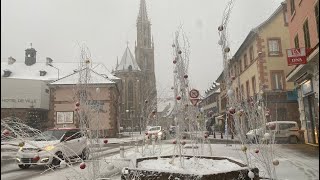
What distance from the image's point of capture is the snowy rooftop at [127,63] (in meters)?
78.2

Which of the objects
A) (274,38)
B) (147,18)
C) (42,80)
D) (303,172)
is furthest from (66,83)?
(147,18)

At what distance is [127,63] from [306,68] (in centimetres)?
6580

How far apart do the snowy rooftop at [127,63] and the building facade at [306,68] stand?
2320 inches

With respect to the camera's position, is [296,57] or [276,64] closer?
[296,57]

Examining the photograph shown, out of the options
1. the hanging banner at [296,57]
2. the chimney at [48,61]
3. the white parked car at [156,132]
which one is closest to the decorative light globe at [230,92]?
the white parked car at [156,132]

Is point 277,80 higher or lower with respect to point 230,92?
higher

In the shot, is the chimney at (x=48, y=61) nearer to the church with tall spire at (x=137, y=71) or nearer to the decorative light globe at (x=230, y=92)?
the church with tall spire at (x=137, y=71)

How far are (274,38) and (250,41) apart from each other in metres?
2.06

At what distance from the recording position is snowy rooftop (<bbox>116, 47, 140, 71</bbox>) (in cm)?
7821

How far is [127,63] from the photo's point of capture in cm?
7988

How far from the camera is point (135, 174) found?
579 cm

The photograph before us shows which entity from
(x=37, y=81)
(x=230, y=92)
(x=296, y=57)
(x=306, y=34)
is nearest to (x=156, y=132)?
(x=296, y=57)

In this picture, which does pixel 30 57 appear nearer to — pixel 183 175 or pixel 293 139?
pixel 293 139

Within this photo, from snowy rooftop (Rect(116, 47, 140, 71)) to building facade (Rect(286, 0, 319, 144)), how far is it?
58.9 metres
